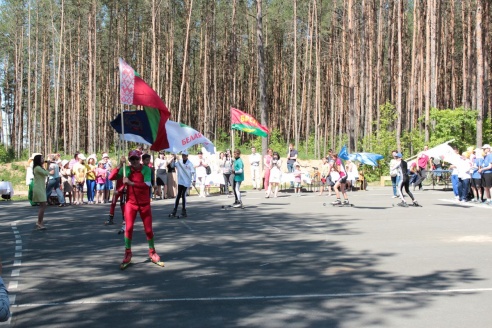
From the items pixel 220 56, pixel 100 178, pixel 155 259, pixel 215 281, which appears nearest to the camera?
pixel 215 281

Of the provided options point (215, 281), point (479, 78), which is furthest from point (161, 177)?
point (479, 78)

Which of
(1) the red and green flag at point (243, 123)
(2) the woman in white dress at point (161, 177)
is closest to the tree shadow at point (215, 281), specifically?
(2) the woman in white dress at point (161, 177)

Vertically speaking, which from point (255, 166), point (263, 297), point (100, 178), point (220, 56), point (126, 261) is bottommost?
point (263, 297)

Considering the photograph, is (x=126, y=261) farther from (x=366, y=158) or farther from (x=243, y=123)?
(x=366, y=158)

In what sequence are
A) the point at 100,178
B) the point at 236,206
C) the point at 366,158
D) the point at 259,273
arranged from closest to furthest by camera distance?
the point at 259,273
the point at 236,206
the point at 100,178
the point at 366,158

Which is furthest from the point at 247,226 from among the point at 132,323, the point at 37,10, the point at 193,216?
the point at 37,10

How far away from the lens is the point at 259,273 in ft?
31.2

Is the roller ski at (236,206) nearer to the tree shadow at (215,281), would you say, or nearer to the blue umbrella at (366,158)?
the tree shadow at (215,281)

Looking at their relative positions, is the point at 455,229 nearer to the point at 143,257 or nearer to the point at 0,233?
the point at 143,257

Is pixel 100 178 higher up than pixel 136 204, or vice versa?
pixel 100 178

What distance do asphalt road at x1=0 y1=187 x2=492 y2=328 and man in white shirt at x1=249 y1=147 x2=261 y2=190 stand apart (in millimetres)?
11942

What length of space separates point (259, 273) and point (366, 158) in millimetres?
24328

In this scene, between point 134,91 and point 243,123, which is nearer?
point 134,91

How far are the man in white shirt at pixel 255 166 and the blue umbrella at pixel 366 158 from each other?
16.7ft
